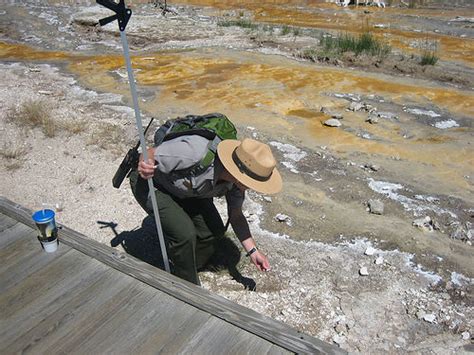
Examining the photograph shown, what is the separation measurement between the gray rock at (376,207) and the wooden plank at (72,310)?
101 inches

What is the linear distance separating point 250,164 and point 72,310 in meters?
1.13

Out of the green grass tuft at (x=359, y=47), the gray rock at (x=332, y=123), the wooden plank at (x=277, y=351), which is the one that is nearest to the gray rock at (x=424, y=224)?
the gray rock at (x=332, y=123)

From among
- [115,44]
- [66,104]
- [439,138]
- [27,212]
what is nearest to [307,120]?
[439,138]

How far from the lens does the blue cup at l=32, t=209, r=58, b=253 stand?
7.76ft

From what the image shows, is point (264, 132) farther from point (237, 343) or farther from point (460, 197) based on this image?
point (237, 343)

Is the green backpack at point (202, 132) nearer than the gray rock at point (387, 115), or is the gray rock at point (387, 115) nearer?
the green backpack at point (202, 132)

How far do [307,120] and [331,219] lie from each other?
8.32 ft

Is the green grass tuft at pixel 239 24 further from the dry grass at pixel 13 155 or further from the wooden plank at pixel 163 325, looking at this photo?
the wooden plank at pixel 163 325

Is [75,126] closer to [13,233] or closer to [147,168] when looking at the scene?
[13,233]

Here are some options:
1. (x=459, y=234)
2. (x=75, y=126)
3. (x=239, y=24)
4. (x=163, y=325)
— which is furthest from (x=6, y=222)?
(x=239, y=24)

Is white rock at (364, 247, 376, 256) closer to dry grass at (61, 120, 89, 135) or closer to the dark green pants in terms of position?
the dark green pants

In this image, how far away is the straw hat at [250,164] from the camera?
223 centimetres

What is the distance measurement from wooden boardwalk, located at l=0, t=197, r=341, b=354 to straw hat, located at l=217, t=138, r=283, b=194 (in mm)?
605

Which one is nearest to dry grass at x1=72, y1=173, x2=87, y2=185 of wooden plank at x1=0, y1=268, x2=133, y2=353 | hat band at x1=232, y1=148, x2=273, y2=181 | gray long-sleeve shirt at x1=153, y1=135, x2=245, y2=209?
gray long-sleeve shirt at x1=153, y1=135, x2=245, y2=209
